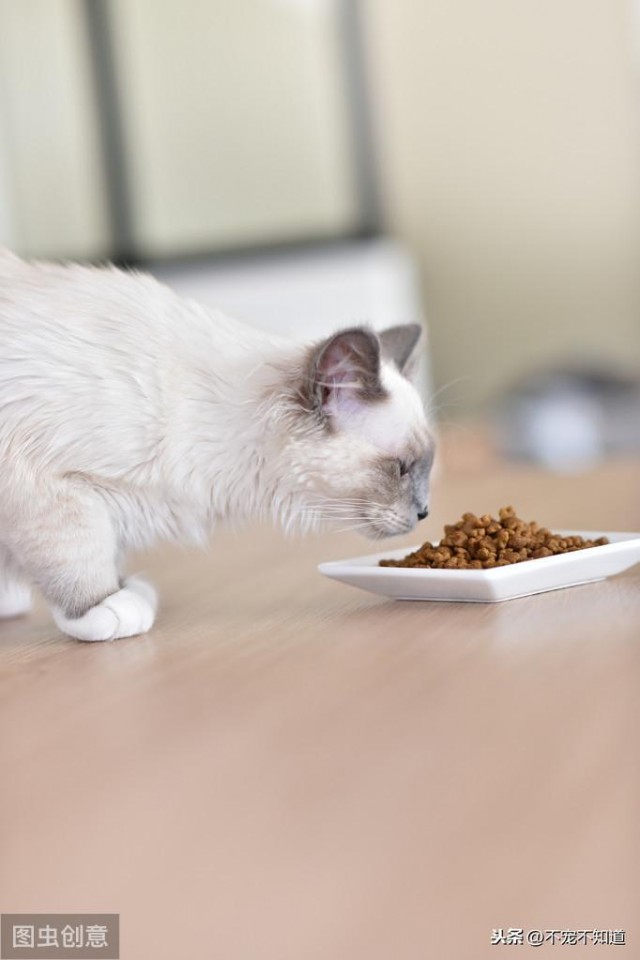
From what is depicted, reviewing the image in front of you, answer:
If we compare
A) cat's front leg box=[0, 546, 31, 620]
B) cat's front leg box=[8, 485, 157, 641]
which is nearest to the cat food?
cat's front leg box=[8, 485, 157, 641]

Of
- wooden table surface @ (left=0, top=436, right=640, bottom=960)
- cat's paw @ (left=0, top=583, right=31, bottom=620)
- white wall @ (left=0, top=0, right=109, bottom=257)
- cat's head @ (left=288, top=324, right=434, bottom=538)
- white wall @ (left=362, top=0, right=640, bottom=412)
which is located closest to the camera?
wooden table surface @ (left=0, top=436, right=640, bottom=960)

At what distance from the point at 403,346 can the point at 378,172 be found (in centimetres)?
372

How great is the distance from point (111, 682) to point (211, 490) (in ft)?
1.28

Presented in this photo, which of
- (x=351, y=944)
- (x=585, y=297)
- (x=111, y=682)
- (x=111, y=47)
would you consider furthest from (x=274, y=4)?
(x=351, y=944)

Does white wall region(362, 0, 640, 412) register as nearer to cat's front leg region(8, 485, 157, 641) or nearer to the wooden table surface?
cat's front leg region(8, 485, 157, 641)

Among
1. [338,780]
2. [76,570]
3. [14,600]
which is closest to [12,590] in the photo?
[14,600]

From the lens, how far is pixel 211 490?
4.71ft

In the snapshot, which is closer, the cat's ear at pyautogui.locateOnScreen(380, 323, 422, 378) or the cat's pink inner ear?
the cat's pink inner ear

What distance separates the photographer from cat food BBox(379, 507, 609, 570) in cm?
132

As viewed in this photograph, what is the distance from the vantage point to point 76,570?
1348 mm

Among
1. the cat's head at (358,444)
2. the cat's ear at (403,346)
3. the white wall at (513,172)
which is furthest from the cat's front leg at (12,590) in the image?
the white wall at (513,172)

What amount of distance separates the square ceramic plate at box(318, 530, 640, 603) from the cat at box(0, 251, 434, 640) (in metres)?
0.13

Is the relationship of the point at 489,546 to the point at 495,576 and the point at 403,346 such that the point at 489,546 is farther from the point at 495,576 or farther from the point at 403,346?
the point at 403,346

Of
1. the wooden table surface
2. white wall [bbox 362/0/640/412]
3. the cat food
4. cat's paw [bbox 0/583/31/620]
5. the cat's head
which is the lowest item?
cat's paw [bbox 0/583/31/620]
